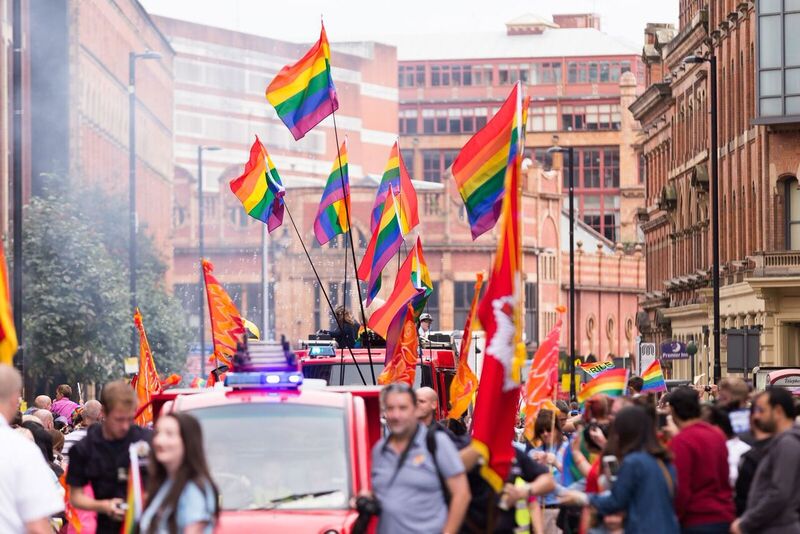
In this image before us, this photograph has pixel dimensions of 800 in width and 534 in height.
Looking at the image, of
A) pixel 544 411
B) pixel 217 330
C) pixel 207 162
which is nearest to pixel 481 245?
pixel 207 162

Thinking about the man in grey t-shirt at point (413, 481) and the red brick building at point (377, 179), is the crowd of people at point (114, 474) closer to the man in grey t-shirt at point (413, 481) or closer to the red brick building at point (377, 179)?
the man in grey t-shirt at point (413, 481)

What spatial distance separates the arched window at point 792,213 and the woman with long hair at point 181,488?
3959 cm

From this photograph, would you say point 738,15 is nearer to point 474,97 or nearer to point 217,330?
point 217,330

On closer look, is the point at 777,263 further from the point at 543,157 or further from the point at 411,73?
the point at 411,73

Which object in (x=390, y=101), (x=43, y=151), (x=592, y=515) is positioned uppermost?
(x=390, y=101)

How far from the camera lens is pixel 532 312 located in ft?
353

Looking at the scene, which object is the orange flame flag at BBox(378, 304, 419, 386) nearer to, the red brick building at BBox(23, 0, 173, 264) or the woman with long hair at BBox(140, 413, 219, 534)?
the woman with long hair at BBox(140, 413, 219, 534)

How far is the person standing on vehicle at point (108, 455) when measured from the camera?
36.8 feet

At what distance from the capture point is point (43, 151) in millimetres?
65125

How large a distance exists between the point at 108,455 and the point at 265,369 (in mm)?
1494

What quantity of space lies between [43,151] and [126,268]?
10.1 meters

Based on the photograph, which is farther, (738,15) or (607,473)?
(738,15)

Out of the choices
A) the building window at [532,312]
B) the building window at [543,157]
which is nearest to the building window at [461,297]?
the building window at [532,312]

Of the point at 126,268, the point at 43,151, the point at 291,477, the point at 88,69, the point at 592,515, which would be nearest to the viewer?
the point at 592,515
